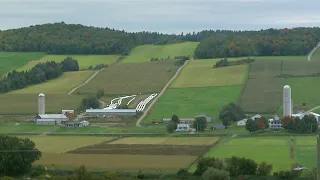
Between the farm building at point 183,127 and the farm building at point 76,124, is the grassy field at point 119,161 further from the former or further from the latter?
the farm building at point 76,124

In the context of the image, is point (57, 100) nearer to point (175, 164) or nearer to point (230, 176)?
point (175, 164)

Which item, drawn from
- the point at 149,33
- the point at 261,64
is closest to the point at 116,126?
the point at 261,64

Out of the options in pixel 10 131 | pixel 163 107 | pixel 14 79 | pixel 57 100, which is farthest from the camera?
pixel 14 79

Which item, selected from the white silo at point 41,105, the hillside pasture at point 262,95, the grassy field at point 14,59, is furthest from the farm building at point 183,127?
the grassy field at point 14,59

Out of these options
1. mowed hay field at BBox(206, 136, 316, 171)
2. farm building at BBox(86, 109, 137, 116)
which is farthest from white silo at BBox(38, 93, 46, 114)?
mowed hay field at BBox(206, 136, 316, 171)

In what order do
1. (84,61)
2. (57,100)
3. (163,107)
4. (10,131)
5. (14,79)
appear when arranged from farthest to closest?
(84,61), (14,79), (57,100), (163,107), (10,131)

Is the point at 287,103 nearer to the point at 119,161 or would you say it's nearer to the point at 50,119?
the point at 50,119

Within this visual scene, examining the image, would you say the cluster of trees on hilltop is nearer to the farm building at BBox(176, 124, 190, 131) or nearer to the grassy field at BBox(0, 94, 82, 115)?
the grassy field at BBox(0, 94, 82, 115)
